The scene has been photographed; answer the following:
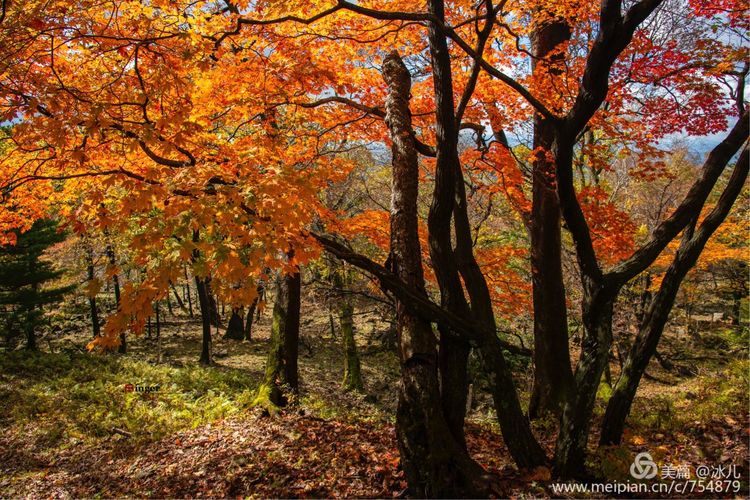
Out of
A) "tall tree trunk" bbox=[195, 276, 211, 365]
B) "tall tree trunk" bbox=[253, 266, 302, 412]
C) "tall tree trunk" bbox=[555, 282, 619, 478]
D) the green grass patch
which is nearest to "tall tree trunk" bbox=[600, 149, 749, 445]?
"tall tree trunk" bbox=[555, 282, 619, 478]

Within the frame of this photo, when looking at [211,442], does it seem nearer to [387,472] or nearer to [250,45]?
[387,472]

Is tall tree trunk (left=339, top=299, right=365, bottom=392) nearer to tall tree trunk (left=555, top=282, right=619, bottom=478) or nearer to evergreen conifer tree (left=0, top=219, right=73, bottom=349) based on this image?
tall tree trunk (left=555, top=282, right=619, bottom=478)

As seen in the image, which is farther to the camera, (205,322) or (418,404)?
(205,322)

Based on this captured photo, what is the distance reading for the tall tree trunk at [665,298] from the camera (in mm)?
4156

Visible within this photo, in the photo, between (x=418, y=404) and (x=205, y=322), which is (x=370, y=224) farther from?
(x=205, y=322)

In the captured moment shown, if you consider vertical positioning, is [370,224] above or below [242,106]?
below

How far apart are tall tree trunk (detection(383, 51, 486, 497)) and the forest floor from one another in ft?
1.48

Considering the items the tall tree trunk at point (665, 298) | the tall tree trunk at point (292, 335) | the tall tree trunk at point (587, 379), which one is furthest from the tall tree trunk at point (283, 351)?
the tall tree trunk at point (665, 298)

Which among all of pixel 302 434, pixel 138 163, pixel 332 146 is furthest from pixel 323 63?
pixel 302 434

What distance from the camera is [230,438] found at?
6.40m

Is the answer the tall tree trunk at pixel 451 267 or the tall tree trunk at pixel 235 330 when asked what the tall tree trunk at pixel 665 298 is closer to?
the tall tree trunk at pixel 451 267

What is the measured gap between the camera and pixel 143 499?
17.0 feet

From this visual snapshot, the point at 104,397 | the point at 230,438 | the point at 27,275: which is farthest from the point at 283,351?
the point at 27,275

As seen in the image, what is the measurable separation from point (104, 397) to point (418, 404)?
10406 millimetres
